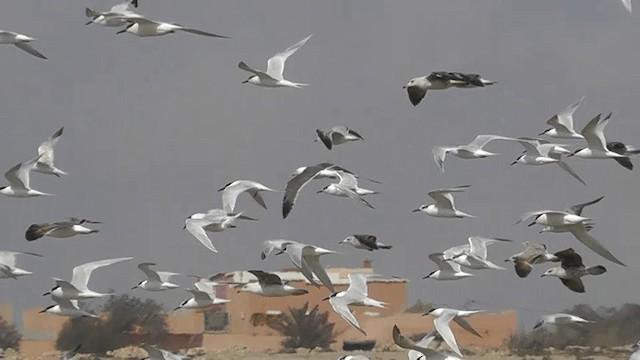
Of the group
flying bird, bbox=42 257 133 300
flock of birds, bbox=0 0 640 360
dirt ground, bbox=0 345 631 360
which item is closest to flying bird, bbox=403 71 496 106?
flock of birds, bbox=0 0 640 360

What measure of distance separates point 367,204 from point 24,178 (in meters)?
5.60

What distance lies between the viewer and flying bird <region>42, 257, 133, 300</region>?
2503 centimetres

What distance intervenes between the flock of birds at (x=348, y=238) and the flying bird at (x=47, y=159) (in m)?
0.01

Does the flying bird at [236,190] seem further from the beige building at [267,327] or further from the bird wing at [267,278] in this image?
the beige building at [267,327]

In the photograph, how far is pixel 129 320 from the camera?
58.3 meters

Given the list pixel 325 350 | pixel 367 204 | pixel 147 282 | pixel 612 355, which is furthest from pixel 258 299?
pixel 367 204

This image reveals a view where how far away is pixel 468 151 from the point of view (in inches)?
1045

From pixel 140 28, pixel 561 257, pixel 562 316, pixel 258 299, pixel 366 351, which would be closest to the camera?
pixel 561 257

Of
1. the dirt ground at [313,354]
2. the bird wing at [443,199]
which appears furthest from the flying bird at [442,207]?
the dirt ground at [313,354]

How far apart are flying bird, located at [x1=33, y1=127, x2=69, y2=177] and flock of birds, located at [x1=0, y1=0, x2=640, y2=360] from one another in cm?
1

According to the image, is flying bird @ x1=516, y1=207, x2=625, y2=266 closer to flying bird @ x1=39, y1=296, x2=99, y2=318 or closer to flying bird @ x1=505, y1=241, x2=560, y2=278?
flying bird @ x1=505, y1=241, x2=560, y2=278

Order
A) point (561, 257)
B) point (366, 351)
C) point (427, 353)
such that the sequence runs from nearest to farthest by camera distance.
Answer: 1. point (427, 353)
2. point (561, 257)
3. point (366, 351)

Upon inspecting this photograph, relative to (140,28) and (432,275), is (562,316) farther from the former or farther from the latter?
(140,28)

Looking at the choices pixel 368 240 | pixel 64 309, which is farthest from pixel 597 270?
pixel 64 309
